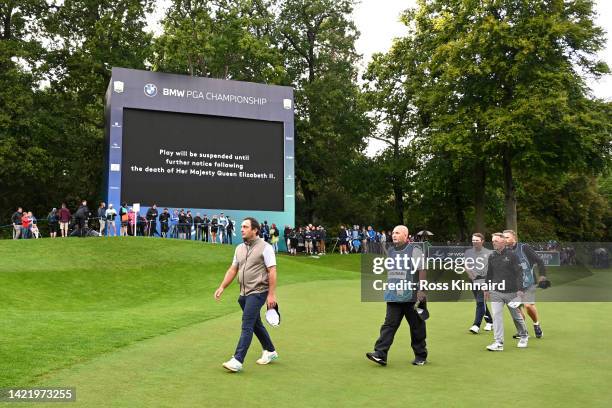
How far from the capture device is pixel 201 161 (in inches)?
1302

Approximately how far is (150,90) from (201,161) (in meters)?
4.57

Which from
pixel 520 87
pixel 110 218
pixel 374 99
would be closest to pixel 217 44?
pixel 374 99

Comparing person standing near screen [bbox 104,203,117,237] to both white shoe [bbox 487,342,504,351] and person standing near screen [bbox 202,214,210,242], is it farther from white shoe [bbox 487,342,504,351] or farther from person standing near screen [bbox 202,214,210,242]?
white shoe [bbox 487,342,504,351]

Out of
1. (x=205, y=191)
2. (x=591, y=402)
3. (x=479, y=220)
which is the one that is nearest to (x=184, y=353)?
(x=591, y=402)

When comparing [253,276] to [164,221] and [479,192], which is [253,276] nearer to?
[164,221]

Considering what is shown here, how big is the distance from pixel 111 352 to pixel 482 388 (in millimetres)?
5139

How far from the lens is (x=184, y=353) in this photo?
29.7 ft

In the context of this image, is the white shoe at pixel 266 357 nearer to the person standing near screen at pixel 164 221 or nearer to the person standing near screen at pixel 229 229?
the person standing near screen at pixel 164 221

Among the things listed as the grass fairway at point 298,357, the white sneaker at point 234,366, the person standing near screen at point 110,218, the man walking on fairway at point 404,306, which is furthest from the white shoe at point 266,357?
the person standing near screen at point 110,218

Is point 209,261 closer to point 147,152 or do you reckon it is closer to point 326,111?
point 147,152

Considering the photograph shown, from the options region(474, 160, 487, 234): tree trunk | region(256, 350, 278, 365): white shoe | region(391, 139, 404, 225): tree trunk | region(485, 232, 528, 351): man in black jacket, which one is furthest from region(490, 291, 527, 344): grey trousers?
region(391, 139, 404, 225): tree trunk

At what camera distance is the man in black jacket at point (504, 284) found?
33.8 feet

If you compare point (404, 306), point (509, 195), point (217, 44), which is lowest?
point (404, 306)

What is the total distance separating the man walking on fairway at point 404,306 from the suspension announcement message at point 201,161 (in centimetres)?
2443
